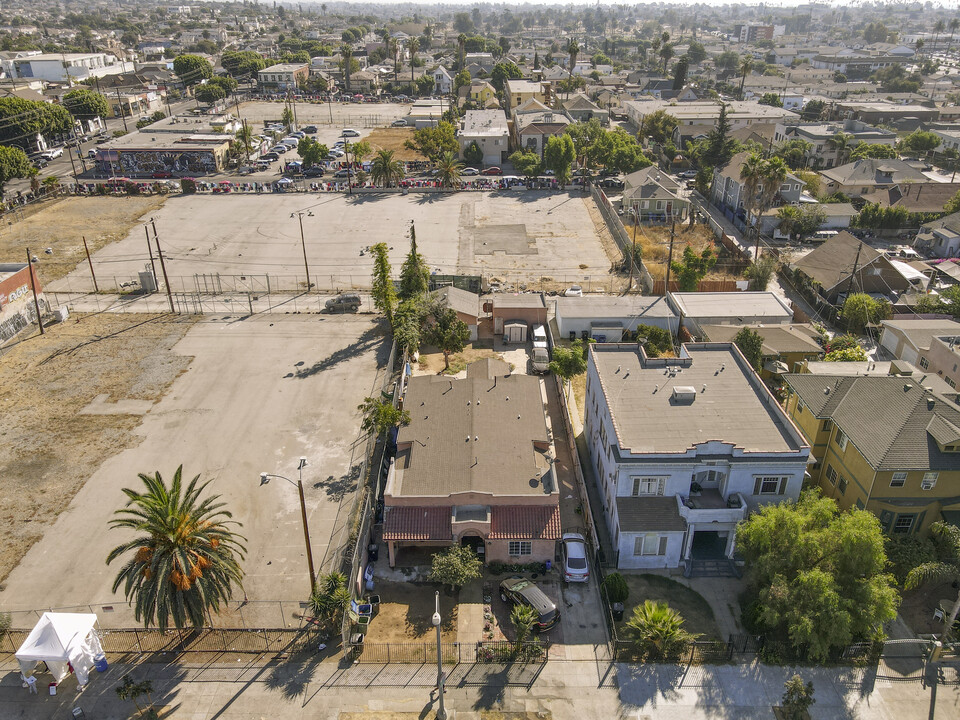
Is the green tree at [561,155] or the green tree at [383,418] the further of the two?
the green tree at [561,155]

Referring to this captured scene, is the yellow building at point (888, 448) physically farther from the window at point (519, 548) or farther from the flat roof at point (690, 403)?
the window at point (519, 548)

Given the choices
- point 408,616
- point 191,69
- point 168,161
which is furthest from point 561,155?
point 191,69

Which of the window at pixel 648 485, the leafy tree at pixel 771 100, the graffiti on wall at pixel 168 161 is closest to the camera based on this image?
the window at pixel 648 485

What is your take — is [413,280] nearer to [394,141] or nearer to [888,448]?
[888,448]

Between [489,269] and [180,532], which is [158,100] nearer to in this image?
[489,269]

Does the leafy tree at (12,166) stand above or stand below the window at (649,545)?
above

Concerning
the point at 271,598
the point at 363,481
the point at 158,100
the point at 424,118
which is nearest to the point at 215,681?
the point at 271,598

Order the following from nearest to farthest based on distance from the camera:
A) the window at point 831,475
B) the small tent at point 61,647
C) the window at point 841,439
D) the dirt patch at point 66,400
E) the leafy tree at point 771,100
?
the small tent at point 61,647 < the window at point 841,439 < the window at point 831,475 < the dirt patch at point 66,400 < the leafy tree at point 771,100

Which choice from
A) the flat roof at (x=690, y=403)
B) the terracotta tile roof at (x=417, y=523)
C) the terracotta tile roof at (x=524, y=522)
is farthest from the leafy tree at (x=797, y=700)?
the terracotta tile roof at (x=417, y=523)
